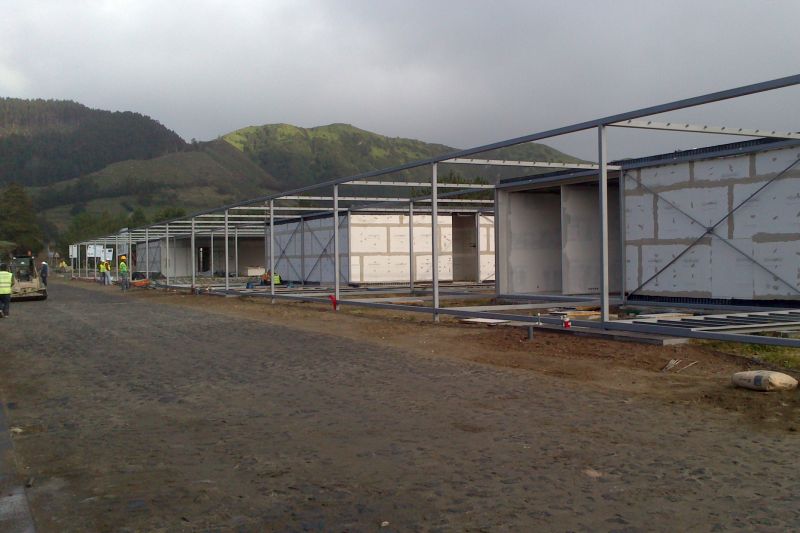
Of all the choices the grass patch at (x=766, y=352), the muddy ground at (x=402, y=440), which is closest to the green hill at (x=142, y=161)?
the muddy ground at (x=402, y=440)

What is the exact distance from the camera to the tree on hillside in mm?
88125

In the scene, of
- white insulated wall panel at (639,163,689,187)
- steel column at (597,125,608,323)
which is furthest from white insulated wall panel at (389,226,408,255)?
steel column at (597,125,608,323)

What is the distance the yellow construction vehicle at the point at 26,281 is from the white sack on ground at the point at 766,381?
89.7 ft

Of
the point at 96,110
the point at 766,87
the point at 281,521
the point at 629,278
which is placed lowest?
the point at 281,521

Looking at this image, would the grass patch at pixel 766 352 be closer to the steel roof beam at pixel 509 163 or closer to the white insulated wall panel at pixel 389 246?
the steel roof beam at pixel 509 163

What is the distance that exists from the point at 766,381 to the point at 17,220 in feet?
314

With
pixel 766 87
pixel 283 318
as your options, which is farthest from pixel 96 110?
pixel 766 87

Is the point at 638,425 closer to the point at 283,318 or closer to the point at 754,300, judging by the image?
the point at 754,300

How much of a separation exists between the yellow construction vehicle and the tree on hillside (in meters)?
63.3

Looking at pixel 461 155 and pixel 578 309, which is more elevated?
pixel 461 155

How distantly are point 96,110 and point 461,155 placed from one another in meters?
186

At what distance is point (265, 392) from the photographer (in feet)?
29.6

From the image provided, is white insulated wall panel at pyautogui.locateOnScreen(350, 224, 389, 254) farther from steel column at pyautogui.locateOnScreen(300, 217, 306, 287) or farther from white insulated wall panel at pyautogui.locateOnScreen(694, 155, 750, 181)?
white insulated wall panel at pyautogui.locateOnScreen(694, 155, 750, 181)

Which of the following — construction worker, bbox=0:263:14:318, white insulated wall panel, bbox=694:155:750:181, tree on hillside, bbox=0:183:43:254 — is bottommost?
construction worker, bbox=0:263:14:318
